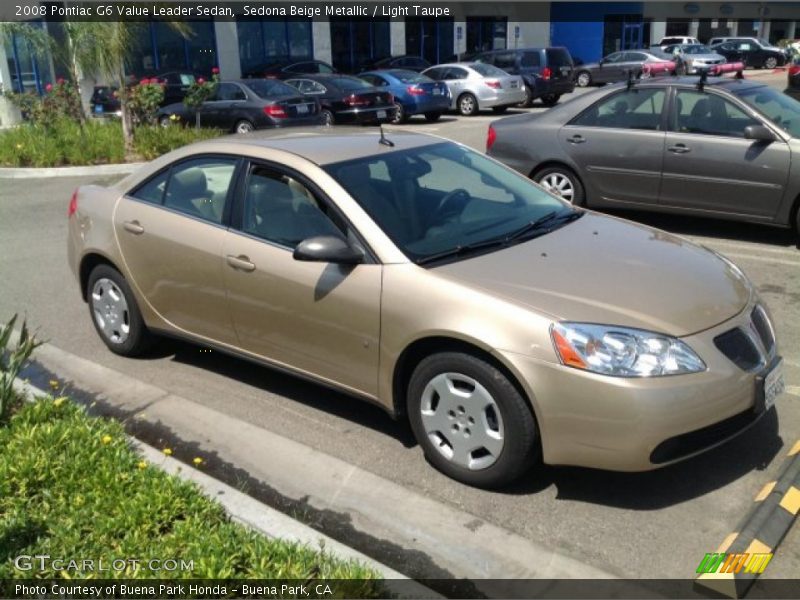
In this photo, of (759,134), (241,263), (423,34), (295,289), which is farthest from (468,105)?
(295,289)

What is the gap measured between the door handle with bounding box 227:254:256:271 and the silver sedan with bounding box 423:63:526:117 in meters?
19.2

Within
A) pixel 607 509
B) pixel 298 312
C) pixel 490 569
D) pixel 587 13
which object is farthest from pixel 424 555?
pixel 587 13

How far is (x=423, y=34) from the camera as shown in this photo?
36625mm

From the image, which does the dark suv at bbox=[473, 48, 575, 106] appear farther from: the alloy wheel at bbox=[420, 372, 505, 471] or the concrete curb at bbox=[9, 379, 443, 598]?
the concrete curb at bbox=[9, 379, 443, 598]

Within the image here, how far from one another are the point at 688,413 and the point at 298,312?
1986mm

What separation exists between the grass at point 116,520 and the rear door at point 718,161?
19.2ft

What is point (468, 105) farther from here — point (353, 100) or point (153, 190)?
point (153, 190)

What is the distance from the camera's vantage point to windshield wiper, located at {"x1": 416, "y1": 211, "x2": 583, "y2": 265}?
13.2ft

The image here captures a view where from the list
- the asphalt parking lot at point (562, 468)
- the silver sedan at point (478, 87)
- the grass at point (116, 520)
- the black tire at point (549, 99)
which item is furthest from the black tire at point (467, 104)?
the grass at point (116, 520)

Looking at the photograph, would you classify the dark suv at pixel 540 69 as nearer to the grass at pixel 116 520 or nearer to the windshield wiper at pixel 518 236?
the windshield wiper at pixel 518 236

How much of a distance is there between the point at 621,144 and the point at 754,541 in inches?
218

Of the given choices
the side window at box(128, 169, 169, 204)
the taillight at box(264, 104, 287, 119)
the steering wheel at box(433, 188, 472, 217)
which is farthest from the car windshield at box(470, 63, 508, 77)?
the steering wheel at box(433, 188, 472, 217)

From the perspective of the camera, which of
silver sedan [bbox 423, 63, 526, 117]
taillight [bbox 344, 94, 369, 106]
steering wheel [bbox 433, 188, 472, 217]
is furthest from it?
silver sedan [bbox 423, 63, 526, 117]
